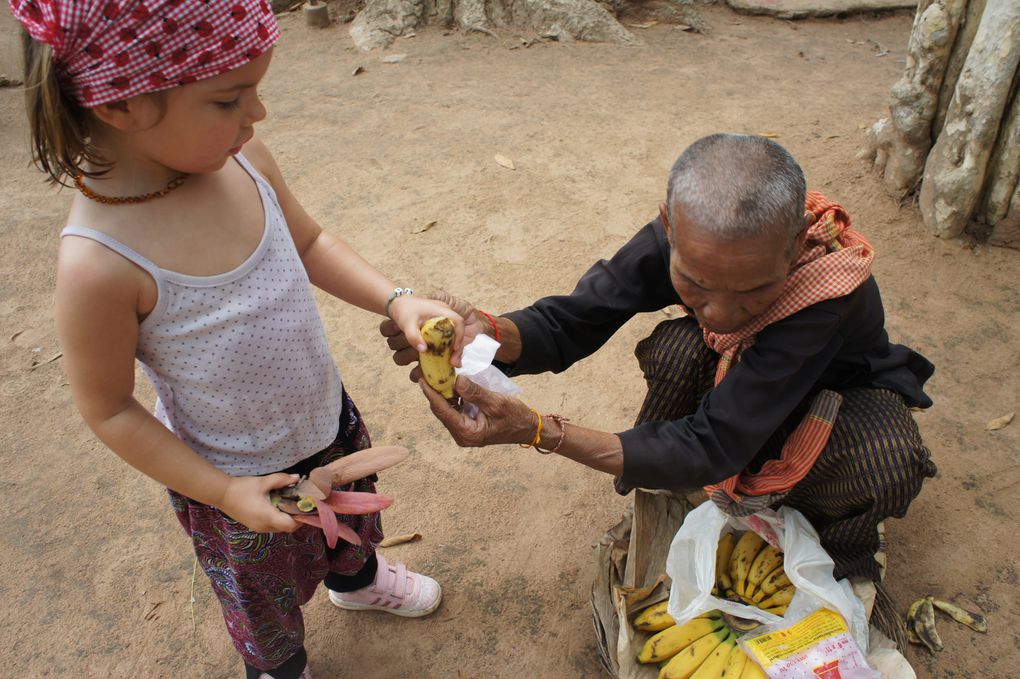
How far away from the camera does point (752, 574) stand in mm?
2383

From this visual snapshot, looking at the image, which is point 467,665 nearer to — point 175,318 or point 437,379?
point 437,379

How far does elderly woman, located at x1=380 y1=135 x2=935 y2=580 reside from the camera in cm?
174

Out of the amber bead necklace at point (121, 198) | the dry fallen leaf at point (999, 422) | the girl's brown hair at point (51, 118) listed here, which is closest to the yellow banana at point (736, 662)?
the dry fallen leaf at point (999, 422)

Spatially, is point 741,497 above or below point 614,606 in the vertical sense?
above

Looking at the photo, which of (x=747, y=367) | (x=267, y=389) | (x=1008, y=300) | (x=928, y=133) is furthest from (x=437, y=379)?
(x=928, y=133)

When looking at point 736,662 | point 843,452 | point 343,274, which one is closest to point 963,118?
point 843,452

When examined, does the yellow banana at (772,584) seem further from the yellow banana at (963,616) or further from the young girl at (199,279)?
the young girl at (199,279)

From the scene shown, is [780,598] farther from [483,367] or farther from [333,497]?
[333,497]

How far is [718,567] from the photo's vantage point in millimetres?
2428

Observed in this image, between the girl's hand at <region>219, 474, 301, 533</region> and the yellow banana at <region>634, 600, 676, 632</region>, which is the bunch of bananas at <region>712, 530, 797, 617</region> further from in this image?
the girl's hand at <region>219, 474, 301, 533</region>

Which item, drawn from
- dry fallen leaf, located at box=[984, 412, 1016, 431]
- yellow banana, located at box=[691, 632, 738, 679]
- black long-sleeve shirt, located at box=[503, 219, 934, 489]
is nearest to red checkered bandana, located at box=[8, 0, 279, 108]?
black long-sleeve shirt, located at box=[503, 219, 934, 489]

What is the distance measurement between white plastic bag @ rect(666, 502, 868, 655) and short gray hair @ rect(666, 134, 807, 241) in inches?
37.7

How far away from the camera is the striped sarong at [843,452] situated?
6.86 ft

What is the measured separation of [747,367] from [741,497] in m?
0.47
